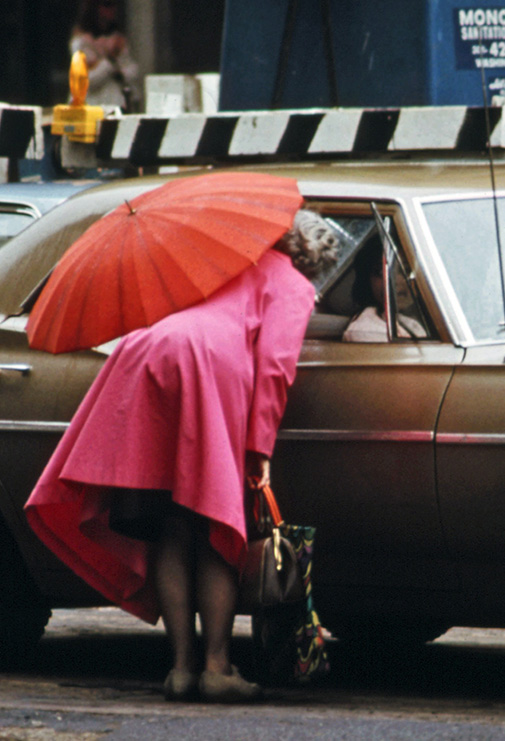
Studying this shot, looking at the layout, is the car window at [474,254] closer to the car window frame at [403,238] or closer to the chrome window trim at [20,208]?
the car window frame at [403,238]

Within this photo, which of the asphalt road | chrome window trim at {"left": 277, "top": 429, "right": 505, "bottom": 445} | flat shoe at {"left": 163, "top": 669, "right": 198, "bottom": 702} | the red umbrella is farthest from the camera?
flat shoe at {"left": 163, "top": 669, "right": 198, "bottom": 702}

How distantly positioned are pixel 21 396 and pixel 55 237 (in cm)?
56

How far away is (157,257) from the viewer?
→ 480 cm

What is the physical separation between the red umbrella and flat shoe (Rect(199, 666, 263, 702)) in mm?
997

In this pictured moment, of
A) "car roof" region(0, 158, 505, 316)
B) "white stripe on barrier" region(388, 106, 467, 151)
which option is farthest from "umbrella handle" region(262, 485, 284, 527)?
"white stripe on barrier" region(388, 106, 467, 151)

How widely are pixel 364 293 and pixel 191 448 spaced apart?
0.77 metres

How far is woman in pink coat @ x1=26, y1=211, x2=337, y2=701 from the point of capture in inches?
183

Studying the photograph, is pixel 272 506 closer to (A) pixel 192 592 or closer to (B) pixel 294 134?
(A) pixel 192 592

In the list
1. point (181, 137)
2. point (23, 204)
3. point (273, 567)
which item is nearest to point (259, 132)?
point (181, 137)

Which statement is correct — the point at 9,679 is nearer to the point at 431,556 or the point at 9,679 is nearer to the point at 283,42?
the point at 431,556

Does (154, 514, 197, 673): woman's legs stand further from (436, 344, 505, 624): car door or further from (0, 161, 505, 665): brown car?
(436, 344, 505, 624): car door

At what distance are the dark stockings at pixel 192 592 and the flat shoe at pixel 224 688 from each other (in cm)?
3

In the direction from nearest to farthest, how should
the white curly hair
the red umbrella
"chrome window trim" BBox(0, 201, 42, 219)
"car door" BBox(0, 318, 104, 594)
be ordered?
the red umbrella
the white curly hair
"car door" BBox(0, 318, 104, 594)
"chrome window trim" BBox(0, 201, 42, 219)

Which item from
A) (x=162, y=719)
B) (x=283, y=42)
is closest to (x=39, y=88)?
(x=283, y=42)
